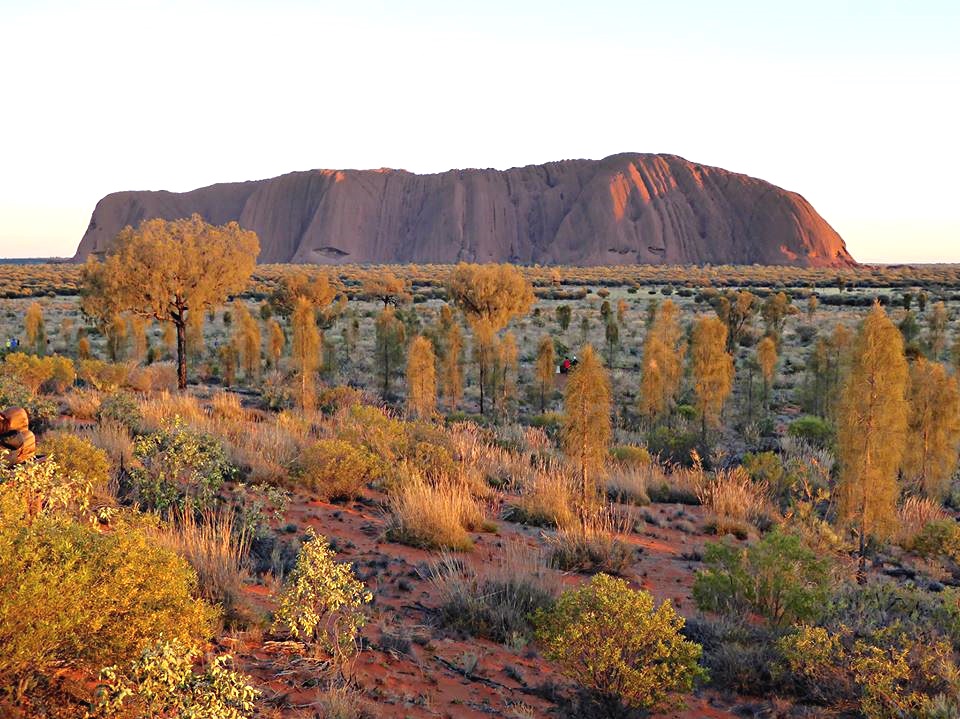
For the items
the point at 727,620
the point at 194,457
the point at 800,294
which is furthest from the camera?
the point at 800,294

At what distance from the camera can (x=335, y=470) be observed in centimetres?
847

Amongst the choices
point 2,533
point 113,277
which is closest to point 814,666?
point 2,533

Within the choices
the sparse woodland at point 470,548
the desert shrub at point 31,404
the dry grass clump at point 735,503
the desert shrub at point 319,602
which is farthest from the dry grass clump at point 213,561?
the dry grass clump at point 735,503

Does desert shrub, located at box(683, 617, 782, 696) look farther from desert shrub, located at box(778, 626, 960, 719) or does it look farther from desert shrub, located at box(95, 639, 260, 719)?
desert shrub, located at box(95, 639, 260, 719)

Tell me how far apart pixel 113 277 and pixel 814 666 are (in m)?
15.2

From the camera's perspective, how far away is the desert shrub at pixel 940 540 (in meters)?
7.87

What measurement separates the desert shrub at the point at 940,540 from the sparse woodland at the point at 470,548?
0.10 ft

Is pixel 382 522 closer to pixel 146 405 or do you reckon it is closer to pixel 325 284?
pixel 146 405

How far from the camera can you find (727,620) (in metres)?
5.49

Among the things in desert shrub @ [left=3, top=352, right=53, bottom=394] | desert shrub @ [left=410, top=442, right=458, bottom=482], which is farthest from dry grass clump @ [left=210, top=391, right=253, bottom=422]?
desert shrub @ [left=410, top=442, right=458, bottom=482]

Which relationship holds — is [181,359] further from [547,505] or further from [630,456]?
[547,505]

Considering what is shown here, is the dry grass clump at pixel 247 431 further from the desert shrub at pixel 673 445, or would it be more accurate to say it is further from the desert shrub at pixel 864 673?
the desert shrub at pixel 673 445

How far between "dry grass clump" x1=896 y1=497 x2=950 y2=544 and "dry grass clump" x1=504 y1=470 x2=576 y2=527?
3941mm

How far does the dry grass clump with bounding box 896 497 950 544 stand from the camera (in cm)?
862
